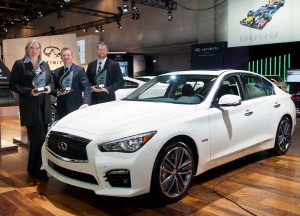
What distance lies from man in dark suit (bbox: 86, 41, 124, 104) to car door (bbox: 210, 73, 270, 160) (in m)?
1.43

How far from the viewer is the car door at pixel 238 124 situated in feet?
11.6

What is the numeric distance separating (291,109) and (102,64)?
2.84m

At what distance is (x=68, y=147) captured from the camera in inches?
118

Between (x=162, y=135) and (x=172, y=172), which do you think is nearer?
(x=162, y=135)

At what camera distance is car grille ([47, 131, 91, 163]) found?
2.88 meters

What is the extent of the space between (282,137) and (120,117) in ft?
9.11

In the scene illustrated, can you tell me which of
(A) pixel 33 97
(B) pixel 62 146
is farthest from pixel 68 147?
(A) pixel 33 97

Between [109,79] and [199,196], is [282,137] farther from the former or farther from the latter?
[109,79]

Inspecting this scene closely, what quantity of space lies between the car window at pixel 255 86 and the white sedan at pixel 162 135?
0.02 meters

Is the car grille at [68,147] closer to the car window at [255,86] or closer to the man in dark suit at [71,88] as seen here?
the man in dark suit at [71,88]

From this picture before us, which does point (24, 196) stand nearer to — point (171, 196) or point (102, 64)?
point (171, 196)

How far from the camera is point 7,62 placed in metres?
10.0

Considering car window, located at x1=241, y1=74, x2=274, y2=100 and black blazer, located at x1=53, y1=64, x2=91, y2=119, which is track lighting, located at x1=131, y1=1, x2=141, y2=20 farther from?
black blazer, located at x1=53, y1=64, x2=91, y2=119

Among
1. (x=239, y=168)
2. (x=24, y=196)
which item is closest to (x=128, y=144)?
(x=24, y=196)
